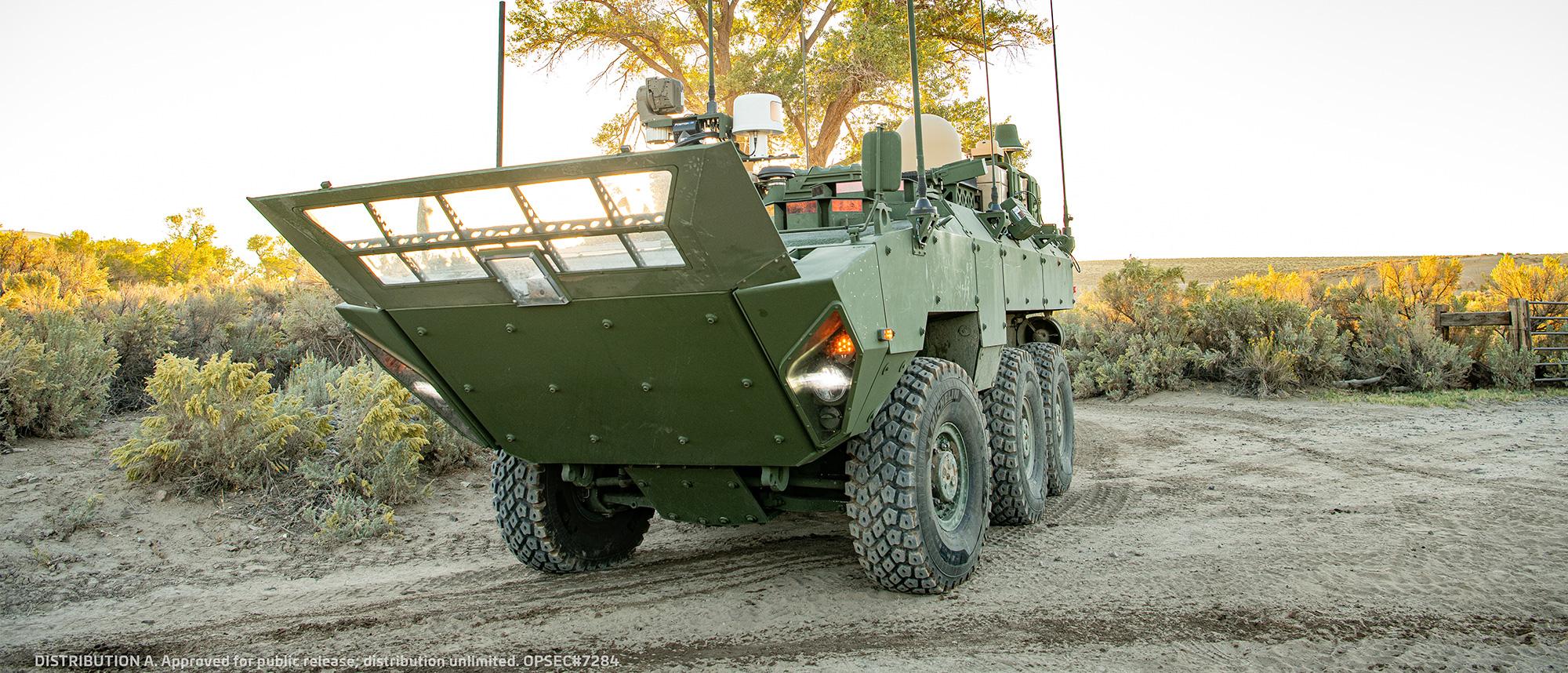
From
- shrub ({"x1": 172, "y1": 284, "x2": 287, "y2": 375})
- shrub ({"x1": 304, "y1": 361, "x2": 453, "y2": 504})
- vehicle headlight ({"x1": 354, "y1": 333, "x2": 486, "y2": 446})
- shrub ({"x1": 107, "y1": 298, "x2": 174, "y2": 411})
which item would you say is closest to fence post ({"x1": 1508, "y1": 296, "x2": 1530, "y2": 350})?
shrub ({"x1": 304, "y1": 361, "x2": 453, "y2": 504})

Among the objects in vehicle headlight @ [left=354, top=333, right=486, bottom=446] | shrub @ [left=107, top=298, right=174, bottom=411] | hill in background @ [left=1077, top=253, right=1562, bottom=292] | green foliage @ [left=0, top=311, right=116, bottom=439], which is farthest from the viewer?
hill in background @ [left=1077, top=253, right=1562, bottom=292]

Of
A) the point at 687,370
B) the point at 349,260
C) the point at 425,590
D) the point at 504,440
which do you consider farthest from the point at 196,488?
the point at 687,370

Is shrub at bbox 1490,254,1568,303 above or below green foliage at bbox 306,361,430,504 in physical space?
above

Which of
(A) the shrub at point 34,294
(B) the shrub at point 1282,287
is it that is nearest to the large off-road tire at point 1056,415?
(B) the shrub at point 1282,287

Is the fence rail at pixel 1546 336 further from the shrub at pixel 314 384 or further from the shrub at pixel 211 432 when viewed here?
the shrub at pixel 211 432

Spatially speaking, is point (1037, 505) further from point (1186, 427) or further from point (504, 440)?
point (1186, 427)

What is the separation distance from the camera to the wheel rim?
4195mm

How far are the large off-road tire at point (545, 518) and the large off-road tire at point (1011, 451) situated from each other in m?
2.11

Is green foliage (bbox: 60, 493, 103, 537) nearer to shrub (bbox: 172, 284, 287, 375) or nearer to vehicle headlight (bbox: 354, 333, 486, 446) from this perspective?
vehicle headlight (bbox: 354, 333, 486, 446)

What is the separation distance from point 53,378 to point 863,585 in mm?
5767

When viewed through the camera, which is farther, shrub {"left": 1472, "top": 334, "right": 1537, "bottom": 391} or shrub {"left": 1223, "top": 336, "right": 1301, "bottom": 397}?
shrub {"left": 1223, "top": 336, "right": 1301, "bottom": 397}

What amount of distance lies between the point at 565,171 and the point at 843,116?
1379 cm

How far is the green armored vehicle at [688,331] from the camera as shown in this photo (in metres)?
3.06

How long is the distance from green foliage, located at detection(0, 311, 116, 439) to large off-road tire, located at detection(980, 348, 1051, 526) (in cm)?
585
